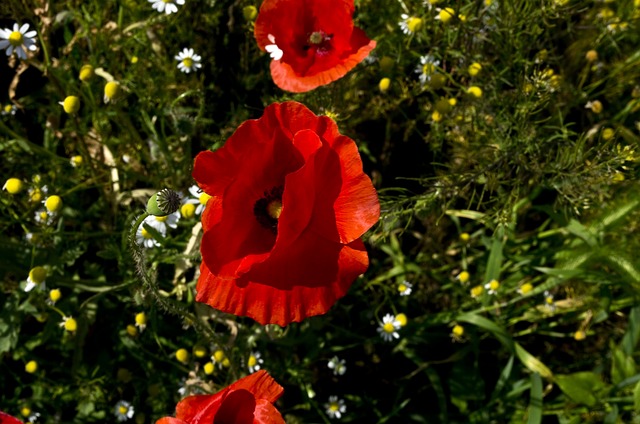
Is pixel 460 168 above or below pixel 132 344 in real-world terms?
above

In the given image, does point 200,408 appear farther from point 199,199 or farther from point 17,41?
point 17,41

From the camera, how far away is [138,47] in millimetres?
2611

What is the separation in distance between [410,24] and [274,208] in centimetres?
103

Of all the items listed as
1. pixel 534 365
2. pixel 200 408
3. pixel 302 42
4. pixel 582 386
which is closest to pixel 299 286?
pixel 200 408

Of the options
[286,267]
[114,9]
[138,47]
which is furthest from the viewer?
[114,9]

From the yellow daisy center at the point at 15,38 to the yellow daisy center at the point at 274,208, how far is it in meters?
1.29

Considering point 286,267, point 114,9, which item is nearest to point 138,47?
point 114,9

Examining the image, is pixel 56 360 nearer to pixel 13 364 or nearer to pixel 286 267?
pixel 13 364

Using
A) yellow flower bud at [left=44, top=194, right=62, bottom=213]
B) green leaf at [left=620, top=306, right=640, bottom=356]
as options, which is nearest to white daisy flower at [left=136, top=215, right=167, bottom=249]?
yellow flower bud at [left=44, top=194, right=62, bottom=213]

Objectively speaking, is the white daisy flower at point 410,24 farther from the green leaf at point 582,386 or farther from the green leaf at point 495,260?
the green leaf at point 582,386

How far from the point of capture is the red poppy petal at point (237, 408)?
1.36 meters

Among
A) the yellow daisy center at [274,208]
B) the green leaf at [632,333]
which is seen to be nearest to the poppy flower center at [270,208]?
the yellow daisy center at [274,208]

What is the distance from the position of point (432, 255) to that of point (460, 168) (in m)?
0.63

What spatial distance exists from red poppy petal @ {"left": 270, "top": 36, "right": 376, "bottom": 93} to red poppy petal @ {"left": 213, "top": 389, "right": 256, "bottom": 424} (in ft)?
3.21
